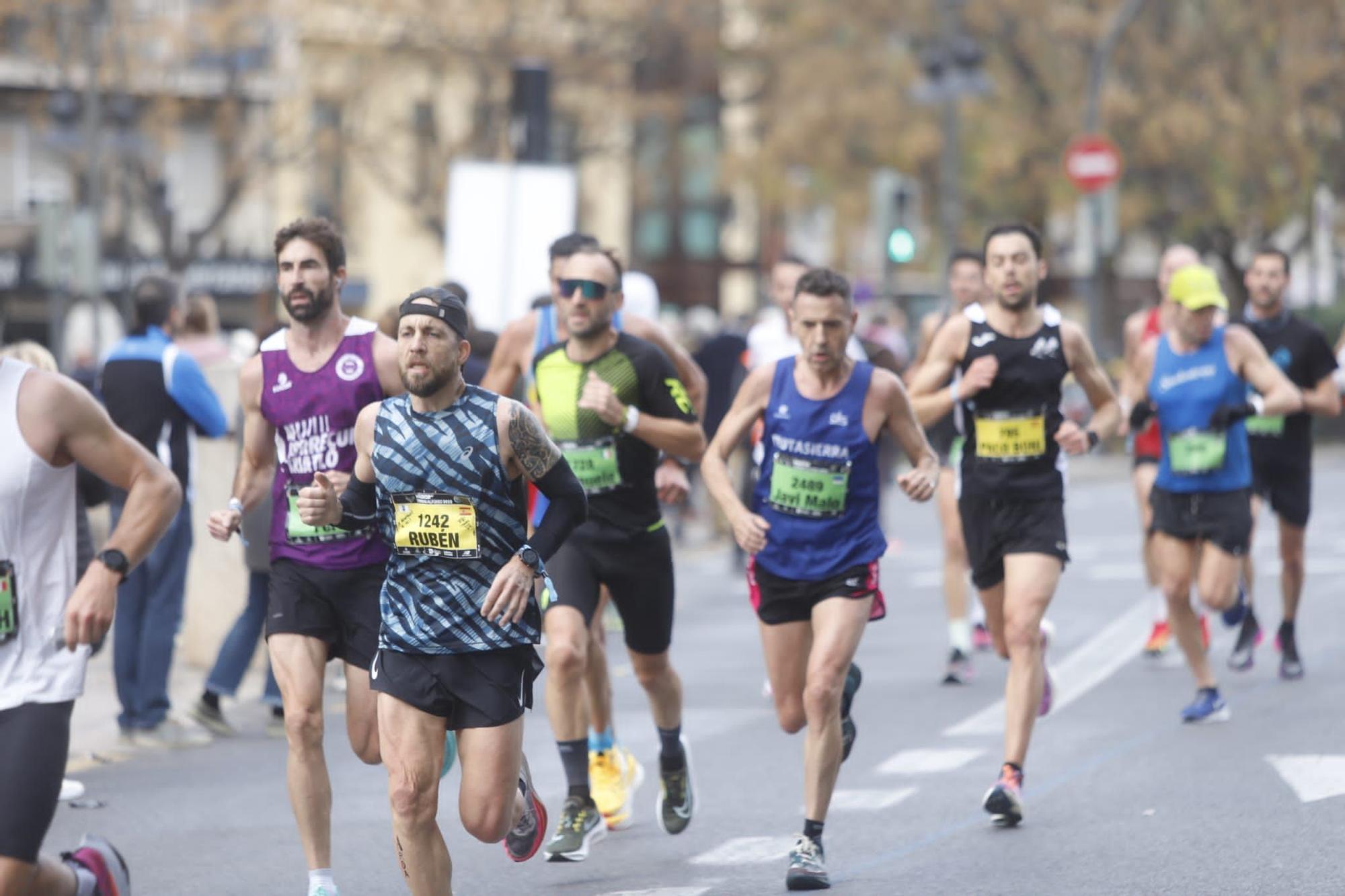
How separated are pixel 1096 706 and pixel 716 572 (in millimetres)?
8206

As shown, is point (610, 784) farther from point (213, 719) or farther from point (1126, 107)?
point (1126, 107)

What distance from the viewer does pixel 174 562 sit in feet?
37.0

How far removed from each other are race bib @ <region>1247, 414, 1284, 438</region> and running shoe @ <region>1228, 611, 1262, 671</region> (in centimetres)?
94

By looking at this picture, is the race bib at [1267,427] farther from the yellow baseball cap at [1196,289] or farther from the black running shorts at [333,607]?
the black running shorts at [333,607]

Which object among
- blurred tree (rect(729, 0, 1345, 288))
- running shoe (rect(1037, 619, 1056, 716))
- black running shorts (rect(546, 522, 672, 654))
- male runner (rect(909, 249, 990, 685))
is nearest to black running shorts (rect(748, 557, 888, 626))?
black running shorts (rect(546, 522, 672, 654))

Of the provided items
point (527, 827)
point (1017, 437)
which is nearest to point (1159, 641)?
point (1017, 437)

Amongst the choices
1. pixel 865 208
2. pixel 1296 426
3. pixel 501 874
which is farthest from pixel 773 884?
pixel 865 208

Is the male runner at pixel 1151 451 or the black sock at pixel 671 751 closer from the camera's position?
the black sock at pixel 671 751

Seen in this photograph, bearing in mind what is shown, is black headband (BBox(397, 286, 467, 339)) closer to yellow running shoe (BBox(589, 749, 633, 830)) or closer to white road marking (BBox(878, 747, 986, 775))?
yellow running shoe (BBox(589, 749, 633, 830))

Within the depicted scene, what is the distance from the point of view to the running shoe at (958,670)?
491 inches

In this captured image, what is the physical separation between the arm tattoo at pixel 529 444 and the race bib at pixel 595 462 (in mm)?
1981

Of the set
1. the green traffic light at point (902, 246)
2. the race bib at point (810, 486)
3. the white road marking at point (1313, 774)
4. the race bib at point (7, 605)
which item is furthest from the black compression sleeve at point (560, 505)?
the green traffic light at point (902, 246)

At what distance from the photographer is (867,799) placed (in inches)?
362

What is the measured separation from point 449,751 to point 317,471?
3.04 feet
